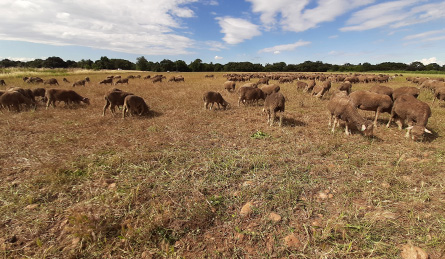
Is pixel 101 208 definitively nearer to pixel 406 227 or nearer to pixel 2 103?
pixel 406 227

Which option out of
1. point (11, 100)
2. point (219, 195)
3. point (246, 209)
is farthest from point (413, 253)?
point (11, 100)

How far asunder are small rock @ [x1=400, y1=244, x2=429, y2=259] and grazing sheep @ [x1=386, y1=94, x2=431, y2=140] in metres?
6.19

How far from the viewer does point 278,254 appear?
3.09 m

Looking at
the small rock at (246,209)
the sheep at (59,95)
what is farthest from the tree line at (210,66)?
the small rock at (246,209)

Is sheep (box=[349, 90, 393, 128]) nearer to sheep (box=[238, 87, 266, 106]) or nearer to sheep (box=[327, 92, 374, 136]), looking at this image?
sheep (box=[327, 92, 374, 136])

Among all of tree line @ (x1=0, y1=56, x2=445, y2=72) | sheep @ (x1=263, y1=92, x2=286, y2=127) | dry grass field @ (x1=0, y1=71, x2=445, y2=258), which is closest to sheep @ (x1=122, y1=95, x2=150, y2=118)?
dry grass field @ (x1=0, y1=71, x2=445, y2=258)

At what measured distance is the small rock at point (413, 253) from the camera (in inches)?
116

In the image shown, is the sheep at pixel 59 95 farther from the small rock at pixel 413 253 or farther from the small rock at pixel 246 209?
the small rock at pixel 413 253

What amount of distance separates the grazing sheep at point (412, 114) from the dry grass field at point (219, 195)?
1.62ft

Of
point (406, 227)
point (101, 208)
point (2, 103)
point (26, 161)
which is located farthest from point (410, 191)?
point (2, 103)

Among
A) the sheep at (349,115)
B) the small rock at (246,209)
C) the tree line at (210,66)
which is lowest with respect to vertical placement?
the small rock at (246,209)

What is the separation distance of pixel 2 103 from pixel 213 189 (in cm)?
1522

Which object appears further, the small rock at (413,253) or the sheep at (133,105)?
the sheep at (133,105)

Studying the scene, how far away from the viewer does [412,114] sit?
322 inches
